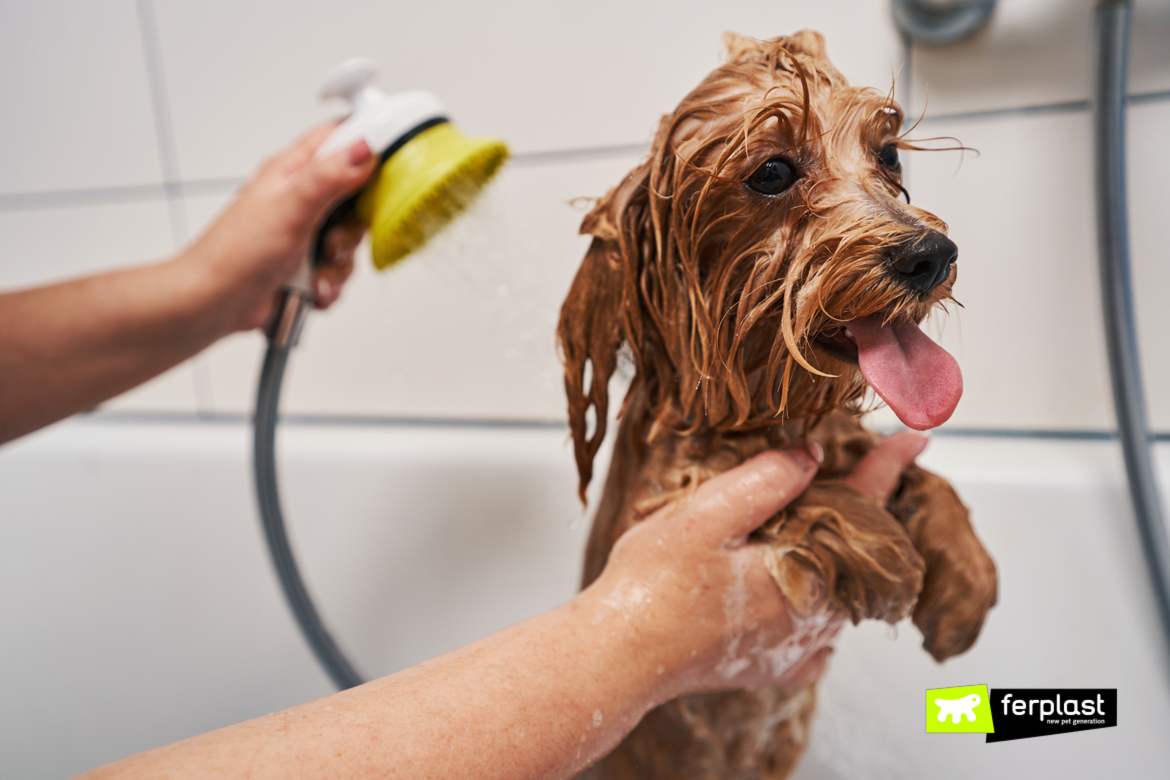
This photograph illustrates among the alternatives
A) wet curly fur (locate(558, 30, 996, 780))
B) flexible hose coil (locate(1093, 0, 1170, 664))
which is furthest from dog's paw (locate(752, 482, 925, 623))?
flexible hose coil (locate(1093, 0, 1170, 664))

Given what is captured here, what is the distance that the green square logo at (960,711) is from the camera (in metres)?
0.43

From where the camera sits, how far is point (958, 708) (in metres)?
0.45

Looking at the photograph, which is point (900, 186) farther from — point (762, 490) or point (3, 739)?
point (3, 739)

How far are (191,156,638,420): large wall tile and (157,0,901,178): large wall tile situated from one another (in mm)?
69

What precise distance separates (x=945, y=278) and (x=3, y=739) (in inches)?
33.4

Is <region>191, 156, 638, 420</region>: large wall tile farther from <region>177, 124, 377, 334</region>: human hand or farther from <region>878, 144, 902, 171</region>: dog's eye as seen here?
<region>878, 144, 902, 171</region>: dog's eye

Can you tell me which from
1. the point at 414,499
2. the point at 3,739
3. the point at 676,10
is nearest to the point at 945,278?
the point at 676,10

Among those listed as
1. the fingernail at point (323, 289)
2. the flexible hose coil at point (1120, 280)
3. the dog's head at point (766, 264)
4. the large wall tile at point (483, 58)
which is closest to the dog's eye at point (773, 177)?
the dog's head at point (766, 264)

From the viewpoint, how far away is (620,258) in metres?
0.47

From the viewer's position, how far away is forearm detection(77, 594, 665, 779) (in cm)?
36

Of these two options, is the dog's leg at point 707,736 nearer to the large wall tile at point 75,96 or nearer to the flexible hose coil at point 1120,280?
the flexible hose coil at point 1120,280

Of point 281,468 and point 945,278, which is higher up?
point 945,278

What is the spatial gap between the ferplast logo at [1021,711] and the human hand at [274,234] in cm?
62

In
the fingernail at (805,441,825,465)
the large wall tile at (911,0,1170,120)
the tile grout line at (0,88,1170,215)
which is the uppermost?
the large wall tile at (911,0,1170,120)
